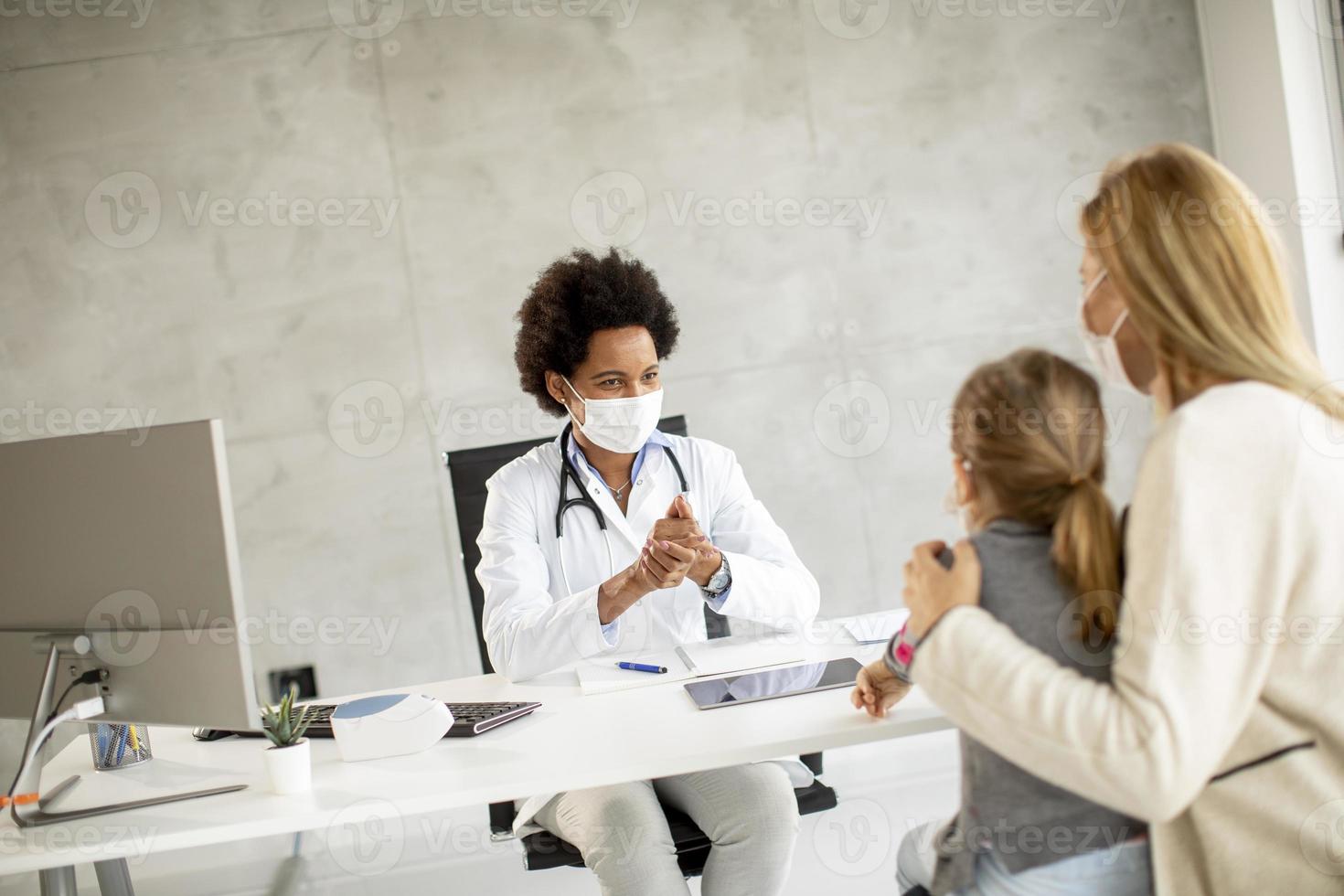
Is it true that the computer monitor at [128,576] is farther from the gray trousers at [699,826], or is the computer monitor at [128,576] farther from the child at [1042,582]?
the child at [1042,582]

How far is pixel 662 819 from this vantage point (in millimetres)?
1930

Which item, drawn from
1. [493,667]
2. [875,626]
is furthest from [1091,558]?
[493,667]

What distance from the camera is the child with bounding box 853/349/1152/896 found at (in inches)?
53.2

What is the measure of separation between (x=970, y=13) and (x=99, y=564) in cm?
354

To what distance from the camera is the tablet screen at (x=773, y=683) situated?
1.80 metres

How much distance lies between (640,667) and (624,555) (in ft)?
1.50

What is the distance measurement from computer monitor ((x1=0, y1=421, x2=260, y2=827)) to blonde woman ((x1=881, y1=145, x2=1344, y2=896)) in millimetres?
1006

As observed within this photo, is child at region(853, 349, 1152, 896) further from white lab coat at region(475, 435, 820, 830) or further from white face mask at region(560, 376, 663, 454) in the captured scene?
white face mask at region(560, 376, 663, 454)

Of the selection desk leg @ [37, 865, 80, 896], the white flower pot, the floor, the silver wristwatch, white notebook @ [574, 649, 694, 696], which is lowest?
the floor

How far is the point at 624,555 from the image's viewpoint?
2484 millimetres

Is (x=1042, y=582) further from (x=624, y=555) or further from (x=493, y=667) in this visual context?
(x=493, y=667)

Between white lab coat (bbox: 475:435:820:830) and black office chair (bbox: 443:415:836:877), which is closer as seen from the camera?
black office chair (bbox: 443:415:836:877)

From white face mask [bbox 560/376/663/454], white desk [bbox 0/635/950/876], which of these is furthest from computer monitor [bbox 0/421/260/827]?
white face mask [bbox 560/376/663/454]

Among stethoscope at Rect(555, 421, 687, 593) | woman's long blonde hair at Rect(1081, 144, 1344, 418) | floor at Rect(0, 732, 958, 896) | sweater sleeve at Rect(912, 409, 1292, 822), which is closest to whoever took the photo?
sweater sleeve at Rect(912, 409, 1292, 822)
